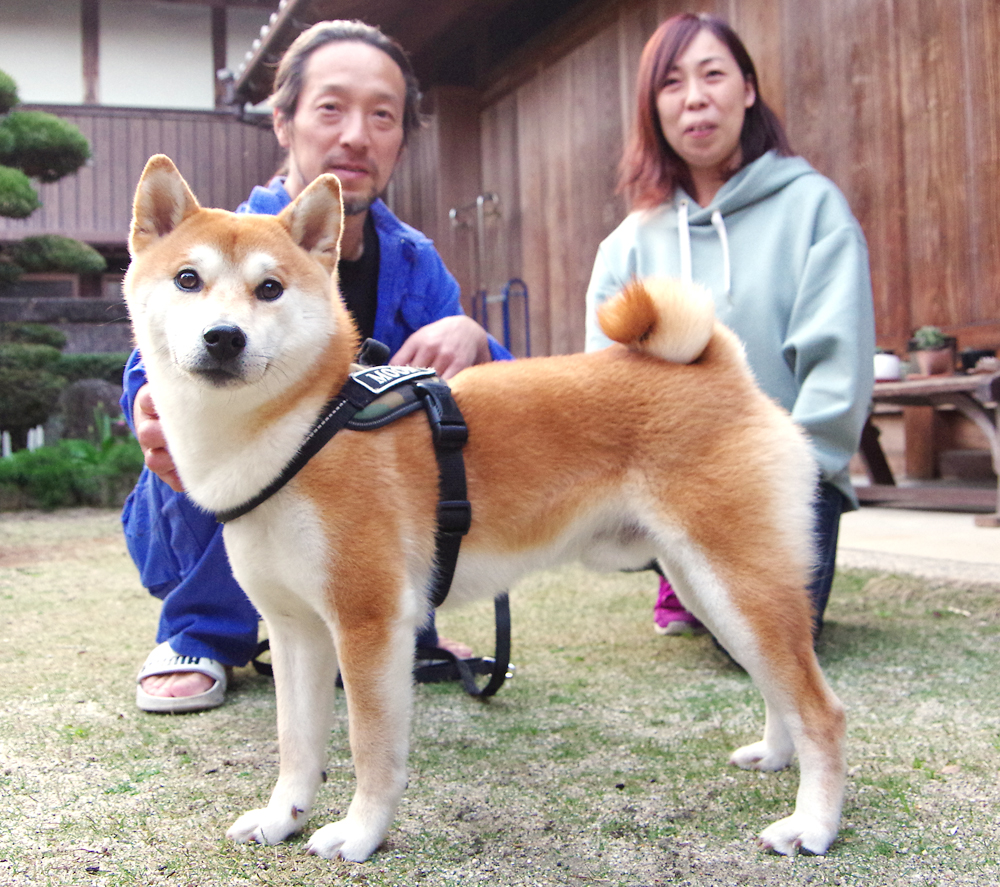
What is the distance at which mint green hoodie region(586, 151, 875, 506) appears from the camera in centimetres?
232

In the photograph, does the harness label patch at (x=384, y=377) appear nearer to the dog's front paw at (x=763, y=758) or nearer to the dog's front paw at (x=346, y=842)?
the dog's front paw at (x=346, y=842)

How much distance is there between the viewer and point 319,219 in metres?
1.60

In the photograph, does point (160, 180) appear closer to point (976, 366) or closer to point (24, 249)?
point (976, 366)

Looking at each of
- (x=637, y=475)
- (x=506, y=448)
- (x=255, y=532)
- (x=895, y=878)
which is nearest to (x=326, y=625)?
(x=255, y=532)

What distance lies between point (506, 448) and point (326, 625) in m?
0.45

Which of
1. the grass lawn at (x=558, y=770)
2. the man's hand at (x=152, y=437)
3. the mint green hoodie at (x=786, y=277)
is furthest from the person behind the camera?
the mint green hoodie at (x=786, y=277)

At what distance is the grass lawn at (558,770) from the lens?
1.38 meters

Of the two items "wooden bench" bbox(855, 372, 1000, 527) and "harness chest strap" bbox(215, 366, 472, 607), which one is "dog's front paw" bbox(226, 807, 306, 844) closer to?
"harness chest strap" bbox(215, 366, 472, 607)

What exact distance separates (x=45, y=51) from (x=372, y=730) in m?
11.6

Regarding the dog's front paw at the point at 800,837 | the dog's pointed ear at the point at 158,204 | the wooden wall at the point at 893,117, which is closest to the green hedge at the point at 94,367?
the wooden wall at the point at 893,117

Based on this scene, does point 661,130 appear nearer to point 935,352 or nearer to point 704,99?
point 704,99

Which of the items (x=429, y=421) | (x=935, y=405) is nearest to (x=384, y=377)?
(x=429, y=421)

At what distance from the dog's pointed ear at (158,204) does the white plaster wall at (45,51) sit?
10533 mm

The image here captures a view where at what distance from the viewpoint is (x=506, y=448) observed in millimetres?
1634
